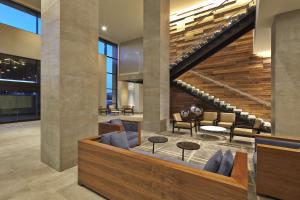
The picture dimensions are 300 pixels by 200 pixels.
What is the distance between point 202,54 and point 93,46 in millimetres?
5335

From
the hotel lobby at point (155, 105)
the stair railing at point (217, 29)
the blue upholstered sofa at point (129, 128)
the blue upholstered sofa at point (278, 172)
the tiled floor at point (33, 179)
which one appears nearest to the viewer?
the hotel lobby at point (155, 105)

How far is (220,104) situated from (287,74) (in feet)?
12.6

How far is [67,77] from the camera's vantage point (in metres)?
2.88

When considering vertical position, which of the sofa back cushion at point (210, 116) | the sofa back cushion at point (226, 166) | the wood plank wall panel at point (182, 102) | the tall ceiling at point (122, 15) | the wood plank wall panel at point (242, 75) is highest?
the tall ceiling at point (122, 15)

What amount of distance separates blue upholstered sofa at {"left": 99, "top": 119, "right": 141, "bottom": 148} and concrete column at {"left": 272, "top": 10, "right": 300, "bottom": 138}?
144 inches

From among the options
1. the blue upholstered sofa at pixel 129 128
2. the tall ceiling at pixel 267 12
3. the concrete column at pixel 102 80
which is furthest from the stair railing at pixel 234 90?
the concrete column at pixel 102 80

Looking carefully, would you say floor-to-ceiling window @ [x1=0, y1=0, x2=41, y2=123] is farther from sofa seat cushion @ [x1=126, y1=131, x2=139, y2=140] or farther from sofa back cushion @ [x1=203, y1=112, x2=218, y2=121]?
sofa back cushion @ [x1=203, y1=112, x2=218, y2=121]

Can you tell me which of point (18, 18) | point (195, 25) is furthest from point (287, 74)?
point (18, 18)

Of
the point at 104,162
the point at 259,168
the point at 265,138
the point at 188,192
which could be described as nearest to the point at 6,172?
the point at 104,162

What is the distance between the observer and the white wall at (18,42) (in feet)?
24.3

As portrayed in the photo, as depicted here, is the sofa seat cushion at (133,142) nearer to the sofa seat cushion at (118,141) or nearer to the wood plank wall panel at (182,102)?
the sofa seat cushion at (118,141)

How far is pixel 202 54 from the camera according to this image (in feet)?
23.2

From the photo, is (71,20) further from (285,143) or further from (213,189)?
(285,143)

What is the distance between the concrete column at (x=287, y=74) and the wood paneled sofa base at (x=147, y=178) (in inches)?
121
